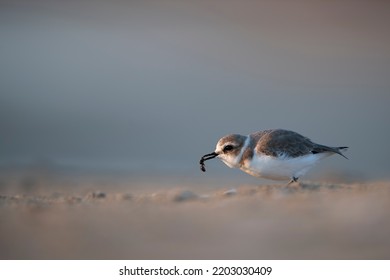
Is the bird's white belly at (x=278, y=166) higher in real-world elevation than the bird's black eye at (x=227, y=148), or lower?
lower

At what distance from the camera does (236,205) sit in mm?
5801

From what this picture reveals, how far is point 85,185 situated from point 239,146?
305cm

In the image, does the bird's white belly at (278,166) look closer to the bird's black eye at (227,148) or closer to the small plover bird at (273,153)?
the small plover bird at (273,153)

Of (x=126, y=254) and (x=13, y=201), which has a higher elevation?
(x=13, y=201)

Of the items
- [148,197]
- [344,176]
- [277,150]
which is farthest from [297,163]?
[344,176]

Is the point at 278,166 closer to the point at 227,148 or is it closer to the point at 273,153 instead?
the point at 273,153

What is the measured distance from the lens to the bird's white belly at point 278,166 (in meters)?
6.83

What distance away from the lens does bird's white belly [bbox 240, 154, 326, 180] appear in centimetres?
683

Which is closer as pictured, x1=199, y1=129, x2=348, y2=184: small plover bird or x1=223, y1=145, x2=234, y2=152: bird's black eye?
x1=199, y1=129, x2=348, y2=184: small plover bird

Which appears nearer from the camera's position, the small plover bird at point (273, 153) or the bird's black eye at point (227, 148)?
the small plover bird at point (273, 153)

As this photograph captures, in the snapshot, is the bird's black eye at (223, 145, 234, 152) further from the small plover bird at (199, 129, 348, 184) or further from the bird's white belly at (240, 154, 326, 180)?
the bird's white belly at (240, 154, 326, 180)

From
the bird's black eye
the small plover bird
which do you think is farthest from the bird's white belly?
the bird's black eye

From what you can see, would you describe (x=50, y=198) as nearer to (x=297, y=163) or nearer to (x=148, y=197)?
(x=148, y=197)

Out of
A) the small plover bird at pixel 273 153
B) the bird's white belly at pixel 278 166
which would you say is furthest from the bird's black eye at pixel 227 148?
the bird's white belly at pixel 278 166
